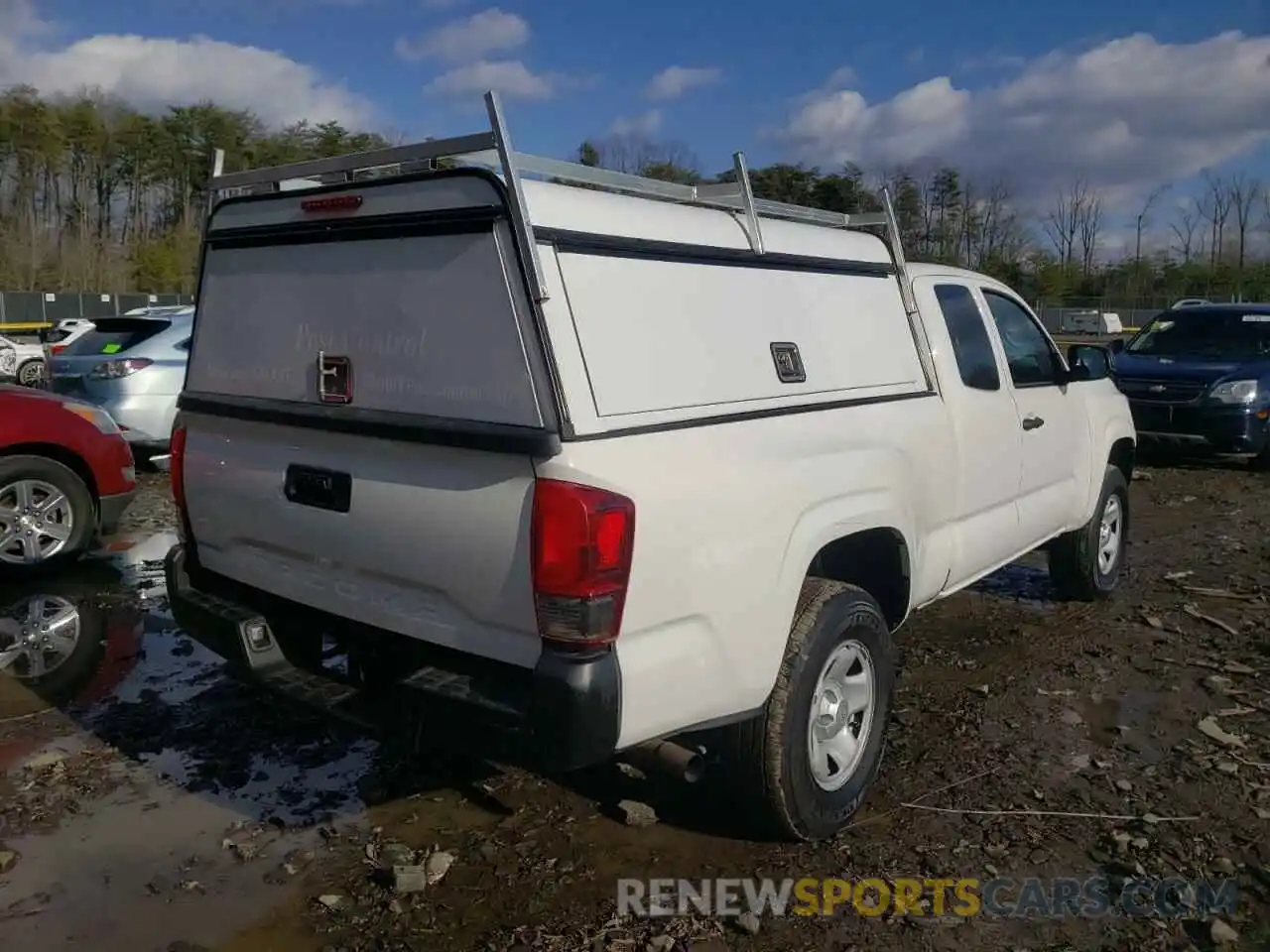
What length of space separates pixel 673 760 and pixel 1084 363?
383cm

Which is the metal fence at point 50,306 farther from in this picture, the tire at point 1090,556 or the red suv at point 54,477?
the tire at point 1090,556

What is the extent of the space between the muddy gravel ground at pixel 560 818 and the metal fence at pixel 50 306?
137ft

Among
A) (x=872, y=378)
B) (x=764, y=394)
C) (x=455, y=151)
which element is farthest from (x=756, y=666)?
(x=455, y=151)

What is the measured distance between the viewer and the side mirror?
5.84 meters

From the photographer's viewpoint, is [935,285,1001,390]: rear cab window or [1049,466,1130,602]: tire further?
[1049,466,1130,602]: tire

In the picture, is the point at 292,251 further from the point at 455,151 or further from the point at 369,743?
the point at 369,743

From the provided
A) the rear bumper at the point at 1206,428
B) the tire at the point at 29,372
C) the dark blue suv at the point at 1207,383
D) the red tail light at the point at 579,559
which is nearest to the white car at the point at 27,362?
the tire at the point at 29,372

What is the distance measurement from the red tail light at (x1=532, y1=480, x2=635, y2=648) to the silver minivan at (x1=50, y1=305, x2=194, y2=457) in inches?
318

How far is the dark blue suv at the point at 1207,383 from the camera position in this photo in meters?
11.4

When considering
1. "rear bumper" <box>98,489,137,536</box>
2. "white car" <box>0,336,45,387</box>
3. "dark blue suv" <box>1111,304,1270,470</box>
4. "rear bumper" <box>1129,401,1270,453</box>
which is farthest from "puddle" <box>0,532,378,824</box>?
"white car" <box>0,336,45,387</box>

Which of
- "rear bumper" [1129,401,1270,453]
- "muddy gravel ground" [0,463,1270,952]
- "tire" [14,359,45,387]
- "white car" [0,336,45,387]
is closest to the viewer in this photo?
"muddy gravel ground" [0,463,1270,952]

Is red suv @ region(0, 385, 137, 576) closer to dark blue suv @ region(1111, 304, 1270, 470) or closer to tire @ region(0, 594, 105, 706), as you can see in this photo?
tire @ region(0, 594, 105, 706)

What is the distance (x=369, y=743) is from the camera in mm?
4430

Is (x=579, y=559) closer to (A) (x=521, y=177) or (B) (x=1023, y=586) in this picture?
(A) (x=521, y=177)
